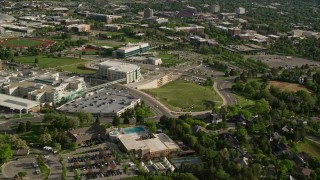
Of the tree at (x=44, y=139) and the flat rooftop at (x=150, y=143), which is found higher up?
the tree at (x=44, y=139)

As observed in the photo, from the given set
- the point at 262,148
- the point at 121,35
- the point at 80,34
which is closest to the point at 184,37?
the point at 121,35

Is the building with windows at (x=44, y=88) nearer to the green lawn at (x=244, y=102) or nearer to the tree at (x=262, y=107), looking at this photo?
the green lawn at (x=244, y=102)

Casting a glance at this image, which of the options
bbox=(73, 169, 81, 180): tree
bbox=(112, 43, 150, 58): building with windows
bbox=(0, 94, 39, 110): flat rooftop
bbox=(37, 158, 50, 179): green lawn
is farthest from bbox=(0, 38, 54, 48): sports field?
bbox=(73, 169, 81, 180): tree

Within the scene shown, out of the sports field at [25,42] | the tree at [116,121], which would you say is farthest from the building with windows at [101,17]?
the tree at [116,121]

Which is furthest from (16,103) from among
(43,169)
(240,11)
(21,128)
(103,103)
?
(240,11)

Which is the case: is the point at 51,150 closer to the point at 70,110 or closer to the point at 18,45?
the point at 70,110

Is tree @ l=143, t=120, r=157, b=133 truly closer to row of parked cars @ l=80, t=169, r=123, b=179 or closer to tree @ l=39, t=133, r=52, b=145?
row of parked cars @ l=80, t=169, r=123, b=179
